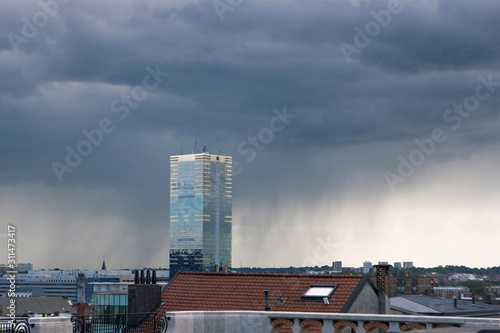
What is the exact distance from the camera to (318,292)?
3409cm

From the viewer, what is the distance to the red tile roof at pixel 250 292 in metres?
33.6

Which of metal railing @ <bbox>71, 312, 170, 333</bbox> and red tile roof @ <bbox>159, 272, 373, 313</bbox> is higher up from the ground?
red tile roof @ <bbox>159, 272, 373, 313</bbox>

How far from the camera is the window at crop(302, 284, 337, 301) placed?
110 ft

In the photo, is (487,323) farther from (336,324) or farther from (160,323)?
(160,323)

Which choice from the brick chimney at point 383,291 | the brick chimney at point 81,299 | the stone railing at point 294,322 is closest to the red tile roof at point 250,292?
the brick chimney at point 383,291

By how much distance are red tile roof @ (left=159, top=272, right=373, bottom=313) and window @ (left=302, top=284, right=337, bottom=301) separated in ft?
0.74

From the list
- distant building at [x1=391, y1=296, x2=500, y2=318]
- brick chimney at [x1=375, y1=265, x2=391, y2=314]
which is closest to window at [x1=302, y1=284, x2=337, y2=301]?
brick chimney at [x1=375, y1=265, x2=391, y2=314]

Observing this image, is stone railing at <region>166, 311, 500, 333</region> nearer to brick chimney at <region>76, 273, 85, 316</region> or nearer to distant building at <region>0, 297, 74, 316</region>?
brick chimney at <region>76, 273, 85, 316</region>

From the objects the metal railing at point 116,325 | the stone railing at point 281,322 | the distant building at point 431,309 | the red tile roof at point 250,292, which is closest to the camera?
the stone railing at point 281,322

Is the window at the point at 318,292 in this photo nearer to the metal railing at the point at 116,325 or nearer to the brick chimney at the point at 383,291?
the brick chimney at the point at 383,291

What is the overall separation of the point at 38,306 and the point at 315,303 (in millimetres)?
143384

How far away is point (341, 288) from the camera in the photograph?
34.2 m

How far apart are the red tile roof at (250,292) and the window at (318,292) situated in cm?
23

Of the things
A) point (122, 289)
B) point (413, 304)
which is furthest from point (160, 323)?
point (413, 304)
